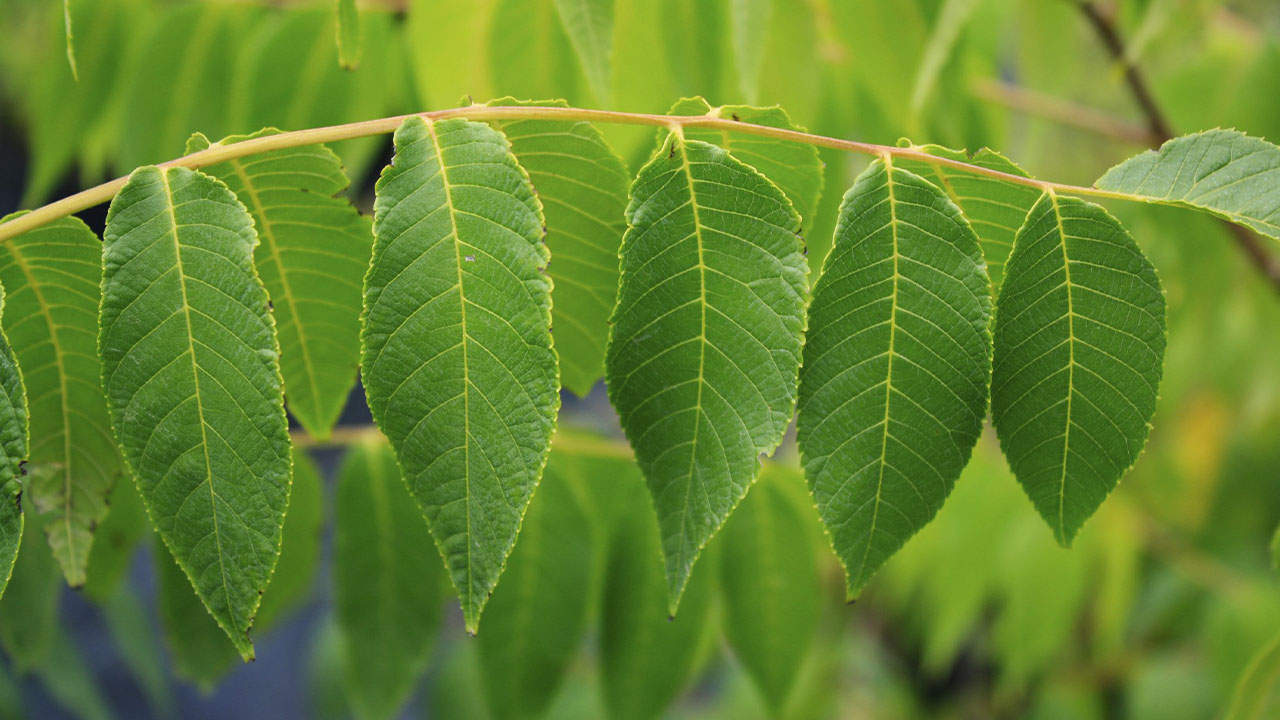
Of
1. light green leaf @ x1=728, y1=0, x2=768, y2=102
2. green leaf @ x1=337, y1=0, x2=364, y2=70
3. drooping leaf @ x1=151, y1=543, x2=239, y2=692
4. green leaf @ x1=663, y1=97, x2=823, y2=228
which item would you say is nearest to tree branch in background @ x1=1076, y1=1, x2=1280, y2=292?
light green leaf @ x1=728, y1=0, x2=768, y2=102

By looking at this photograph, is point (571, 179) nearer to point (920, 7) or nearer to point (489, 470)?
point (489, 470)

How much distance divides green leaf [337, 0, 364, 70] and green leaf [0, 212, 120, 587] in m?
0.26

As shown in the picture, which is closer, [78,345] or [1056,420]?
[1056,420]

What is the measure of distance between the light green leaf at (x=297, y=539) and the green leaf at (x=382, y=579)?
0.03 m

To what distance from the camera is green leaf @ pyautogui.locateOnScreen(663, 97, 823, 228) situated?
74cm

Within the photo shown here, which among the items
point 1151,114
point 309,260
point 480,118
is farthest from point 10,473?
point 1151,114

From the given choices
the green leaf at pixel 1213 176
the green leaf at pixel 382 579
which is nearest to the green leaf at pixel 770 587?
the green leaf at pixel 382 579

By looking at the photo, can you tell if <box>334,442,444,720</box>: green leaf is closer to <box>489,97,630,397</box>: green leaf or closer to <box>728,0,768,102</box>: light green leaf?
<box>489,97,630,397</box>: green leaf

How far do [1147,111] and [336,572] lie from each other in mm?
1493

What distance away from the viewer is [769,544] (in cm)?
125

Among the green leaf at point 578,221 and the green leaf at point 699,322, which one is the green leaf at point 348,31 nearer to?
the green leaf at point 578,221

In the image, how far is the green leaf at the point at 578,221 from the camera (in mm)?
752

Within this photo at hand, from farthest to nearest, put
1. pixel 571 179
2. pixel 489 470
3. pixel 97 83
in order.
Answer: pixel 97 83 → pixel 571 179 → pixel 489 470

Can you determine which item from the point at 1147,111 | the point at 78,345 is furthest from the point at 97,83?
the point at 1147,111
